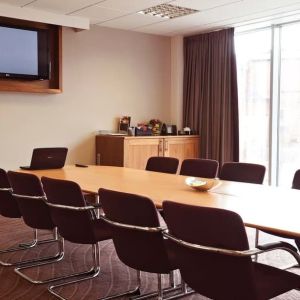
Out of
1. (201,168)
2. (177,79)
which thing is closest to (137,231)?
(201,168)

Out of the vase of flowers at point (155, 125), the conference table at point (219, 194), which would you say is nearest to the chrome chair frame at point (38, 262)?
the conference table at point (219, 194)

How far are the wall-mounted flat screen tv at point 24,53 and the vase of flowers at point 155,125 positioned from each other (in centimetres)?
193

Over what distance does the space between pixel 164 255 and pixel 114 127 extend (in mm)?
4672

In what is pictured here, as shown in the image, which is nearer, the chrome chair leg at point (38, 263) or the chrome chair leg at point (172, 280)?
the chrome chair leg at point (172, 280)

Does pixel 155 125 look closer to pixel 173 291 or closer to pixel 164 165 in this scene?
pixel 164 165

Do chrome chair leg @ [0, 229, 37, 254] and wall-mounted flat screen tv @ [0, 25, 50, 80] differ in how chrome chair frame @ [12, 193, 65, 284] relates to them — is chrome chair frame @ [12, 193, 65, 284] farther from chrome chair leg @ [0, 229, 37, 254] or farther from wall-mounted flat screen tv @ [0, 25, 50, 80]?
wall-mounted flat screen tv @ [0, 25, 50, 80]

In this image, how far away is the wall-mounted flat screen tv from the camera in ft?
19.1

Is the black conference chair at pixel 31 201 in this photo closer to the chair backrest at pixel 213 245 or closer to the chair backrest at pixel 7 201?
the chair backrest at pixel 7 201

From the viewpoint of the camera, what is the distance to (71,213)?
124 inches

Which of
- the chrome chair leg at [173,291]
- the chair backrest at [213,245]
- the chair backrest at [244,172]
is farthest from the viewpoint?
the chair backrest at [244,172]

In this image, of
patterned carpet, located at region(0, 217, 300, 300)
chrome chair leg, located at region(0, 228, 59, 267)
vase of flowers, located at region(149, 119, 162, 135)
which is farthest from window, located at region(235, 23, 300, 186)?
chrome chair leg, located at region(0, 228, 59, 267)

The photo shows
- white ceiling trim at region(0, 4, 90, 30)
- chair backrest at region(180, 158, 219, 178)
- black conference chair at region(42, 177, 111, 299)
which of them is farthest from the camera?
white ceiling trim at region(0, 4, 90, 30)

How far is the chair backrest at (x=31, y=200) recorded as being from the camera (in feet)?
11.3

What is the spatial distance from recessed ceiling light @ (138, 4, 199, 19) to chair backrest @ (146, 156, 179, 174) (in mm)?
1990
